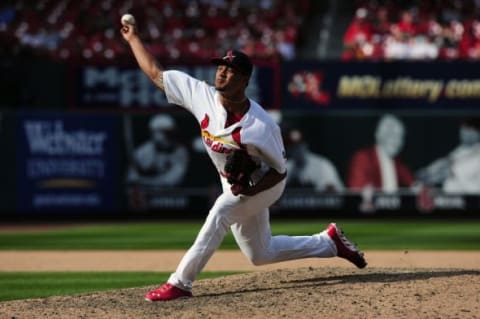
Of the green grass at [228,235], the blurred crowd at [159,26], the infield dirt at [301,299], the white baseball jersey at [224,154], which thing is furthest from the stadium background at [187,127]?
the white baseball jersey at [224,154]

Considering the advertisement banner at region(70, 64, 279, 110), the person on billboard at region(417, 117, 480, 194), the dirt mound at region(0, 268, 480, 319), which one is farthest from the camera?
the advertisement banner at region(70, 64, 279, 110)

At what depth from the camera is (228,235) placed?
50.7ft

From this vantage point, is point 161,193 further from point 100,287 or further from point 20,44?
point 100,287

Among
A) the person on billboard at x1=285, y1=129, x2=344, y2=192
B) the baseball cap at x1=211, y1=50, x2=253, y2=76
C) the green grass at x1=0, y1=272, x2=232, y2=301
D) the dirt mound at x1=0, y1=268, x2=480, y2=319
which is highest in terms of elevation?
the baseball cap at x1=211, y1=50, x2=253, y2=76

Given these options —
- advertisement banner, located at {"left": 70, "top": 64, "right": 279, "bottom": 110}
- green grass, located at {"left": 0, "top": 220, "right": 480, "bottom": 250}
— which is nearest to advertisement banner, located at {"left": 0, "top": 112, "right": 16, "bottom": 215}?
advertisement banner, located at {"left": 70, "top": 64, "right": 279, "bottom": 110}

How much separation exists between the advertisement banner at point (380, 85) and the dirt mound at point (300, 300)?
1061 centimetres

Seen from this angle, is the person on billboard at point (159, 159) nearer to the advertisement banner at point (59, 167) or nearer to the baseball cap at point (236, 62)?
the advertisement banner at point (59, 167)

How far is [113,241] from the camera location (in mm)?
13977

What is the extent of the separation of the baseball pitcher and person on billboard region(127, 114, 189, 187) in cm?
1090

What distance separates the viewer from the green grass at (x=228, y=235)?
13203mm

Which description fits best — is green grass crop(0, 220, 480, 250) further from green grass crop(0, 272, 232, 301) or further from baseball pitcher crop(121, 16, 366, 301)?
baseball pitcher crop(121, 16, 366, 301)

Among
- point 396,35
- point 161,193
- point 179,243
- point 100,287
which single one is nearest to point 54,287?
point 100,287

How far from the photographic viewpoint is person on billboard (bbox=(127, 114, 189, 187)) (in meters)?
17.8

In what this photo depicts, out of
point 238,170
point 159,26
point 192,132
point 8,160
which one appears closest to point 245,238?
point 238,170
